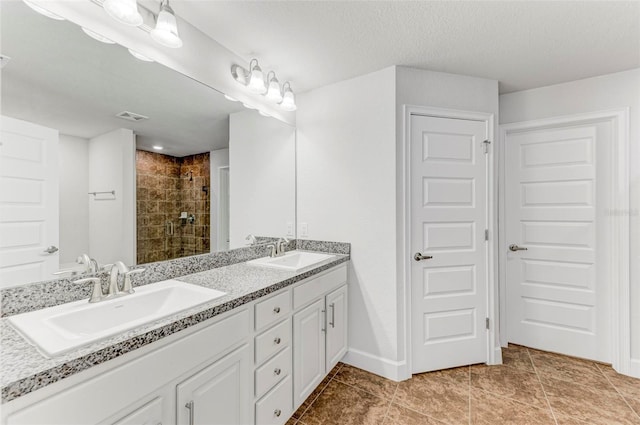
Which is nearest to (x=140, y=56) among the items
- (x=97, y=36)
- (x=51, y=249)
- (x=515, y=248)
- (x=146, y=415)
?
(x=97, y=36)

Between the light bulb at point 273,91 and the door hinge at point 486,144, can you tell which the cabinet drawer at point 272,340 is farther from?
the door hinge at point 486,144

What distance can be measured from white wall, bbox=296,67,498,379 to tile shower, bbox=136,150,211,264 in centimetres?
96

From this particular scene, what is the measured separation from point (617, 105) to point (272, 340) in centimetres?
313

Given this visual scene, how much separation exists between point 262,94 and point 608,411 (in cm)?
310

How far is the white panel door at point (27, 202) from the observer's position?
98 centimetres

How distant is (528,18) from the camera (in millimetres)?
1567

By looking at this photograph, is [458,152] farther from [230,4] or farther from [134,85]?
[134,85]

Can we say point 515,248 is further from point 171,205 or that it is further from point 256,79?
point 171,205

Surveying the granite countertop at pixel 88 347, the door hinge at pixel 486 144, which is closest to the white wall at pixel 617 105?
the door hinge at pixel 486 144

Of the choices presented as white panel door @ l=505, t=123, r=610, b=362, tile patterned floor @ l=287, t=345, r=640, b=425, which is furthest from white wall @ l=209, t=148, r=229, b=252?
white panel door @ l=505, t=123, r=610, b=362

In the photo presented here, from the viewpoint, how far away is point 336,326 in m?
2.05

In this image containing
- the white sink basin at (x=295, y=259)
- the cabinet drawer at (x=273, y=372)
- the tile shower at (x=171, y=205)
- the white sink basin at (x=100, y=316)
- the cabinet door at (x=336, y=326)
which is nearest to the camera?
the white sink basin at (x=100, y=316)

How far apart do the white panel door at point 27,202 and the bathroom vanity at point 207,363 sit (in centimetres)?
22

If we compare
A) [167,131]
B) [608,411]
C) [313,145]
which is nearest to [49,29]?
[167,131]
